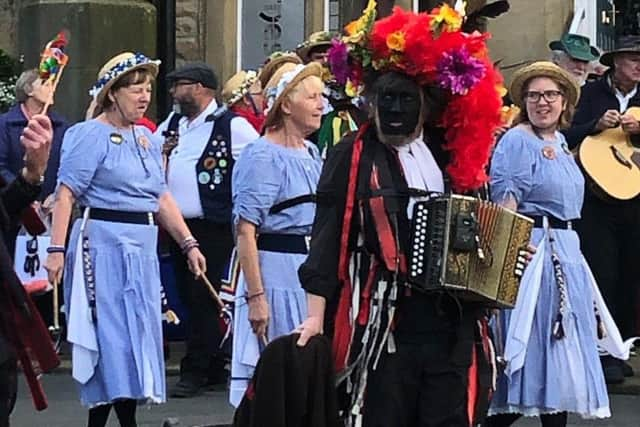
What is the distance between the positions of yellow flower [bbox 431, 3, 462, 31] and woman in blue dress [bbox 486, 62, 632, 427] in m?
2.12

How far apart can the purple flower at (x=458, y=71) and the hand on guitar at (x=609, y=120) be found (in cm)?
397

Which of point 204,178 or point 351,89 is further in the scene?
point 204,178

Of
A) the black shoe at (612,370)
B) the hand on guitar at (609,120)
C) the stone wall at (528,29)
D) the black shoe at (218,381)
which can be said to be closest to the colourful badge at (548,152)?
the hand on guitar at (609,120)

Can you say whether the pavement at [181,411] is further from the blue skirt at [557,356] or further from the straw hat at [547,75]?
the straw hat at [547,75]

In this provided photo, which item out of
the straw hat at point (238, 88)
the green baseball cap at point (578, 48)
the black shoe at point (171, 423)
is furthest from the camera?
the straw hat at point (238, 88)

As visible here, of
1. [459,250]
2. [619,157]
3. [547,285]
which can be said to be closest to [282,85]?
[547,285]

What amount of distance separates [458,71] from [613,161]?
420 centimetres

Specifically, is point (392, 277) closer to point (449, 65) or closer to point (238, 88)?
point (449, 65)

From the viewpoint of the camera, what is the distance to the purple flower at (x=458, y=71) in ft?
17.7

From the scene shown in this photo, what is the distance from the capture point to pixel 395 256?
530 centimetres

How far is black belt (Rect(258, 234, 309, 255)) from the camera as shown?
706 cm

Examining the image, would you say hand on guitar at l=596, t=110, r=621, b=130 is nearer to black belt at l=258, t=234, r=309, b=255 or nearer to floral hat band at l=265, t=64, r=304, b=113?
floral hat band at l=265, t=64, r=304, b=113

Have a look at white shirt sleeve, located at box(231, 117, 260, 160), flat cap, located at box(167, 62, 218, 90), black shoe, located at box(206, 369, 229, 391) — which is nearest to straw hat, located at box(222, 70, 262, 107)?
flat cap, located at box(167, 62, 218, 90)

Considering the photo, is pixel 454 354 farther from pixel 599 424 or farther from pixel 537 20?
pixel 537 20
